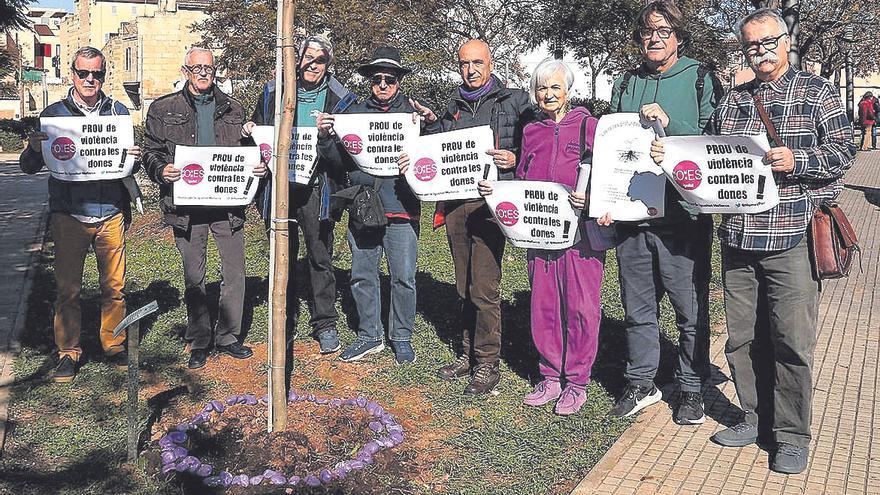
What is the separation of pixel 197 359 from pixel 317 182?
63.1 inches

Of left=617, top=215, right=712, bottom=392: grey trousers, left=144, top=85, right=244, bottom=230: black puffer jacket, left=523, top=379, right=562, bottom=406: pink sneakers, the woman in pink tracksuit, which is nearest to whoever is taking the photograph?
left=617, top=215, right=712, bottom=392: grey trousers

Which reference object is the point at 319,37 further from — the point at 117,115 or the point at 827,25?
the point at 827,25

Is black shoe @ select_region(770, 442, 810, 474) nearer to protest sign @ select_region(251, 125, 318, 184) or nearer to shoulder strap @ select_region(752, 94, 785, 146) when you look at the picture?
shoulder strap @ select_region(752, 94, 785, 146)

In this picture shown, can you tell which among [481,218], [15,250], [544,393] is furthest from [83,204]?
[15,250]

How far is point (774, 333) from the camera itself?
195 inches

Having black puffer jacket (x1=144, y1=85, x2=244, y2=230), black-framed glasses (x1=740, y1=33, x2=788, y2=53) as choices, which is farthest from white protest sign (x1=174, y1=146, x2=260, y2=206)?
black-framed glasses (x1=740, y1=33, x2=788, y2=53)

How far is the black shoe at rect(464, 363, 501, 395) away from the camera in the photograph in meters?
6.19

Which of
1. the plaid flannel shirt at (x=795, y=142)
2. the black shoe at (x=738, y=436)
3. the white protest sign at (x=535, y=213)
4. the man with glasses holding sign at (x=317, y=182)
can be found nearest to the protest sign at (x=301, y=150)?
the man with glasses holding sign at (x=317, y=182)

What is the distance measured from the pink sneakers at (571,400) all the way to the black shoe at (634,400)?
210 millimetres

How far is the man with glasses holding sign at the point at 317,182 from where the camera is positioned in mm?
6328

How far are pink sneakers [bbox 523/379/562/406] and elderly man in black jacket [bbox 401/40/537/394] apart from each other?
1.14ft

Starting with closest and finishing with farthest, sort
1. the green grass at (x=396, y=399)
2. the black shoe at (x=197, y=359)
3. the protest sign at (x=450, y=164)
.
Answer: the green grass at (x=396, y=399), the protest sign at (x=450, y=164), the black shoe at (x=197, y=359)

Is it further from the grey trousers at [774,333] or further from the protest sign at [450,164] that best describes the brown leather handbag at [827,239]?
the protest sign at [450,164]

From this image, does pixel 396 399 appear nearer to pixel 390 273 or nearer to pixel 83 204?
pixel 390 273
